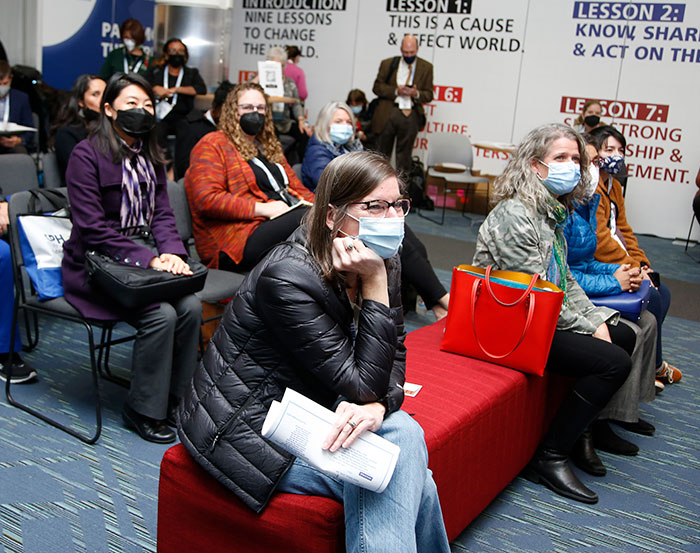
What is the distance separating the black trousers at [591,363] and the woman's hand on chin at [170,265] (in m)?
1.52

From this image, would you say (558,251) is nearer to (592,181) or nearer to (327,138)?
(592,181)

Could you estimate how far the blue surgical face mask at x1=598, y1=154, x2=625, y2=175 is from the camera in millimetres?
3863

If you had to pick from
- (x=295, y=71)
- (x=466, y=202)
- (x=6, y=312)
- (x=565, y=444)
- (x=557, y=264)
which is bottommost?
(x=565, y=444)

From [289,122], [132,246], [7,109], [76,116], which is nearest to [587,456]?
[132,246]

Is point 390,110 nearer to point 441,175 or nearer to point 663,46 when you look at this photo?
point 441,175

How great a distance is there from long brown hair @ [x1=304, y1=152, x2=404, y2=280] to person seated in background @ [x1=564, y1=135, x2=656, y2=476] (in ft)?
5.16

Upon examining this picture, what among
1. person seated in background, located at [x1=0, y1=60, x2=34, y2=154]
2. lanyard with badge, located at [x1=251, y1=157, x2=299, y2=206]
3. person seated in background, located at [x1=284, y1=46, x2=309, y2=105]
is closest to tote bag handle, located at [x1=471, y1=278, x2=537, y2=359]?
lanyard with badge, located at [x1=251, y1=157, x2=299, y2=206]

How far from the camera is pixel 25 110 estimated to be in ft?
20.1

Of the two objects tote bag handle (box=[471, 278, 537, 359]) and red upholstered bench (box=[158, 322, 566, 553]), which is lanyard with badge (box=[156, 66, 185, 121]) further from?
tote bag handle (box=[471, 278, 537, 359])

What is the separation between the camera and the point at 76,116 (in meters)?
4.54

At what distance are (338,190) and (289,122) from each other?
755 centimetres

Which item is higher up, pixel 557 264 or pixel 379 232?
pixel 379 232

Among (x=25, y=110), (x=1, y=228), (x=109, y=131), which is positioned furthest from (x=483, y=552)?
(x=25, y=110)

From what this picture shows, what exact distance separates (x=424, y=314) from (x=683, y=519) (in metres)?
2.32
